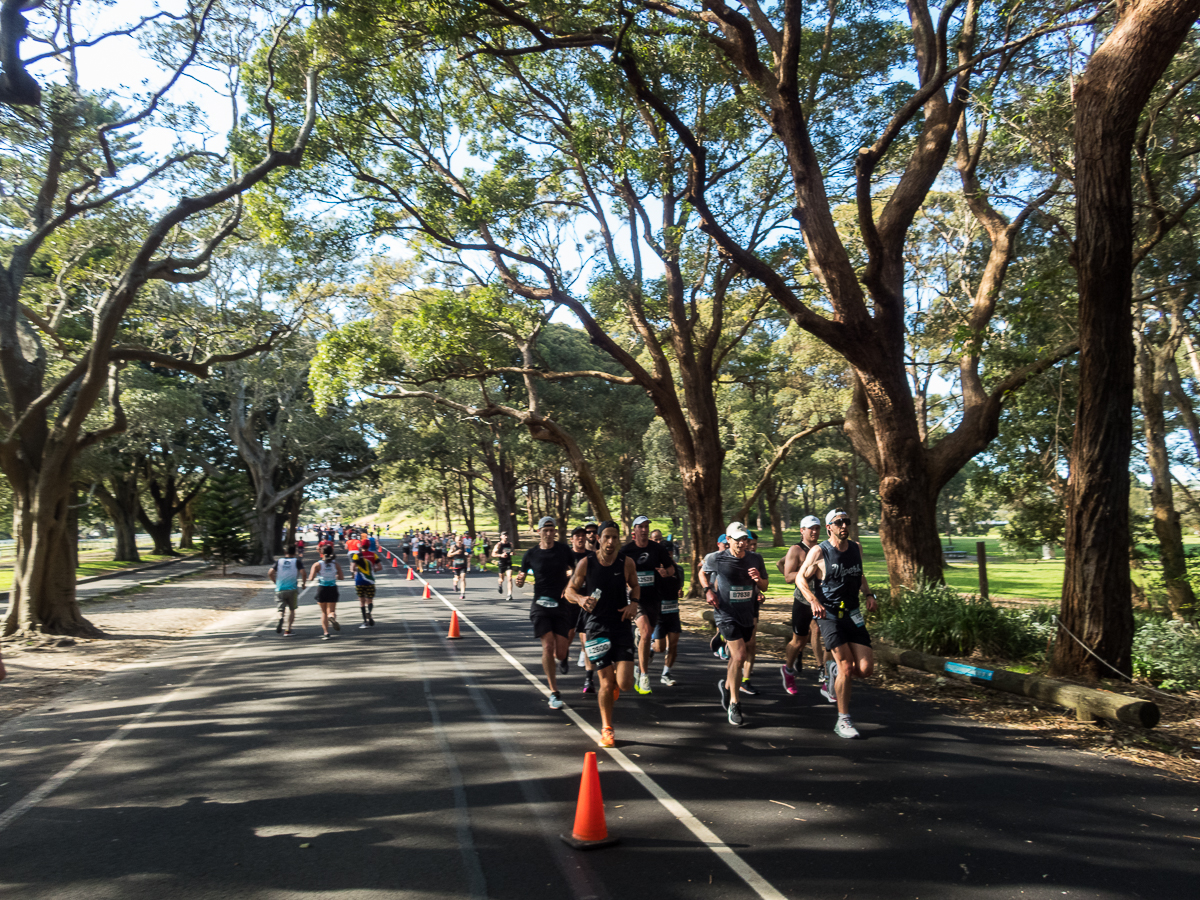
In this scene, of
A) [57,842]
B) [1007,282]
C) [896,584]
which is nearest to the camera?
[57,842]

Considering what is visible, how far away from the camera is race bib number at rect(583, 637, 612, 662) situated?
7125 millimetres

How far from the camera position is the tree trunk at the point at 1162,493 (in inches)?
516

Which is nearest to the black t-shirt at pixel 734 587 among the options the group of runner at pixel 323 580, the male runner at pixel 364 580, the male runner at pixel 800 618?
the male runner at pixel 800 618

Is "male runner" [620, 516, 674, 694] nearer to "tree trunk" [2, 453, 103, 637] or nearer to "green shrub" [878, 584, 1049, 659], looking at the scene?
"green shrub" [878, 584, 1049, 659]

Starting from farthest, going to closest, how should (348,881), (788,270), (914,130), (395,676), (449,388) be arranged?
(449,388) < (788,270) < (914,130) < (395,676) < (348,881)

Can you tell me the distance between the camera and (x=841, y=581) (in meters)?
7.38

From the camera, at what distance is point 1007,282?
18.7 meters

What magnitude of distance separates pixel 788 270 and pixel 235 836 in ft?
58.5

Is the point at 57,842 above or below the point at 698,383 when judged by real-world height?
below

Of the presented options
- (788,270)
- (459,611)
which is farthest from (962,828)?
(788,270)

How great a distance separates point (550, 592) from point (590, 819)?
423 centimetres

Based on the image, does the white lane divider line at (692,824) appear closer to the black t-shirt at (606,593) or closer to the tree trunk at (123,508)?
the black t-shirt at (606,593)

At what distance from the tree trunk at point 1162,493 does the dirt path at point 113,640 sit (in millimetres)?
15377

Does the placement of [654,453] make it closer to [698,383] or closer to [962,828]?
[698,383]
